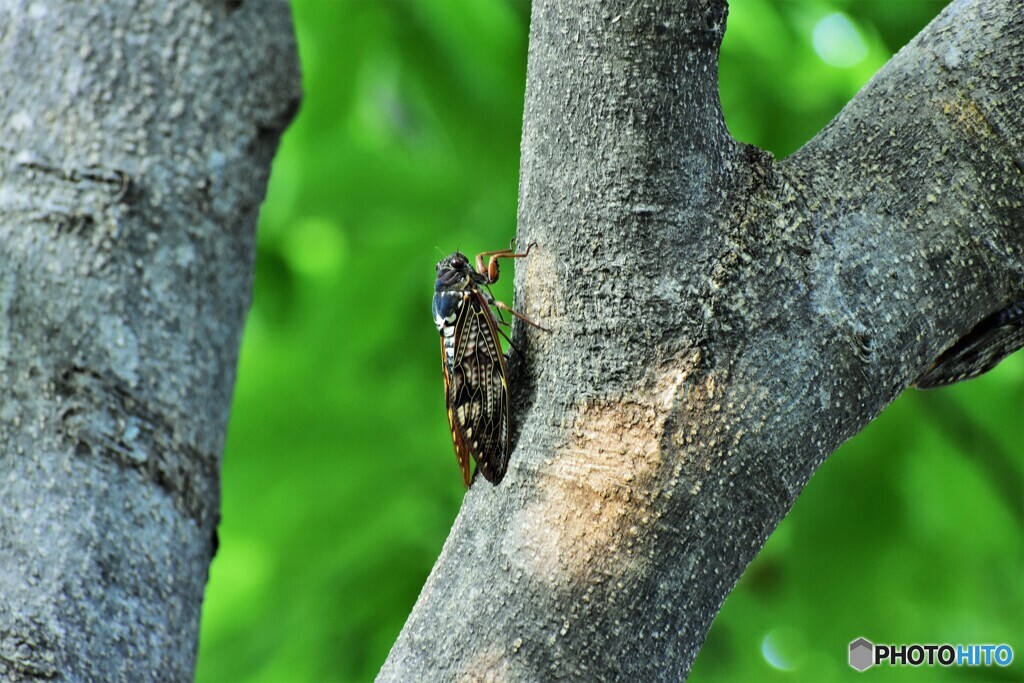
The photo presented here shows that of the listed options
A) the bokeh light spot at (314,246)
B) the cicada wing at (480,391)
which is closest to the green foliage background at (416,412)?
the bokeh light spot at (314,246)

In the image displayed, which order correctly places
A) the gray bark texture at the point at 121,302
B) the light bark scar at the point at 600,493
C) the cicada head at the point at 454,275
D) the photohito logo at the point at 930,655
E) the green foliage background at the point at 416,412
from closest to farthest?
the light bark scar at the point at 600,493
the gray bark texture at the point at 121,302
the cicada head at the point at 454,275
the green foliage background at the point at 416,412
the photohito logo at the point at 930,655

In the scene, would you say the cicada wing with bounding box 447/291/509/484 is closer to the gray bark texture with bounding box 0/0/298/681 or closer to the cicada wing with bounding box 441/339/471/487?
the cicada wing with bounding box 441/339/471/487

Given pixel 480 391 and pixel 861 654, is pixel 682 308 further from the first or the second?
pixel 861 654

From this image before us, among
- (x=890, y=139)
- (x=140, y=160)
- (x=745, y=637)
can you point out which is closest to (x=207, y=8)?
(x=140, y=160)

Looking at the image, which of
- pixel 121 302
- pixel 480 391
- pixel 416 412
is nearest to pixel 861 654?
pixel 416 412

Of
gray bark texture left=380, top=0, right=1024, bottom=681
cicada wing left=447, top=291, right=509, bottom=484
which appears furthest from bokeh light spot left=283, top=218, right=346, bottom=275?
gray bark texture left=380, top=0, right=1024, bottom=681

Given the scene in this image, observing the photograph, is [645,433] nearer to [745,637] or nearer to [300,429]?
[300,429]

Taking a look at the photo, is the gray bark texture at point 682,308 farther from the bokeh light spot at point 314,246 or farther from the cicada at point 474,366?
the bokeh light spot at point 314,246
